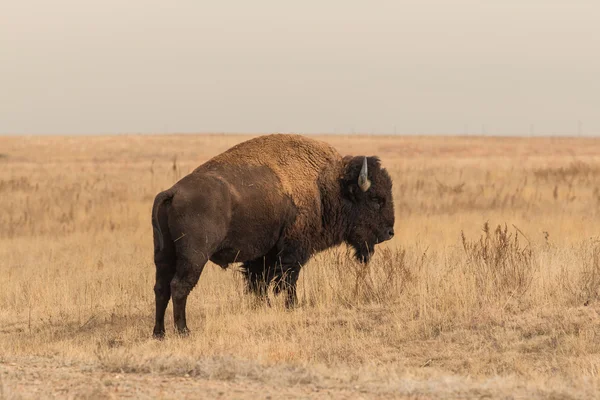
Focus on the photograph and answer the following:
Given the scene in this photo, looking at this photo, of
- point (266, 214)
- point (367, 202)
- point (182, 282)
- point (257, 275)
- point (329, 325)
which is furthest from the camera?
point (367, 202)

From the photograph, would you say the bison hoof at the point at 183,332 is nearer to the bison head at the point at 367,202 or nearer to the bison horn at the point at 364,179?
the bison head at the point at 367,202

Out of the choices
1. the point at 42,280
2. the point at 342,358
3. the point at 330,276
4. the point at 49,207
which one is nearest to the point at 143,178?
the point at 49,207

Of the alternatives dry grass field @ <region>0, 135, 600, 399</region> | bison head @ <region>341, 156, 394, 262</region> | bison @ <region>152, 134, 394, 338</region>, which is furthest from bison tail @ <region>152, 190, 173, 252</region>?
bison head @ <region>341, 156, 394, 262</region>

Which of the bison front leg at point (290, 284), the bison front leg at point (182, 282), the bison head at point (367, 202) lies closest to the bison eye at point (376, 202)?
the bison head at point (367, 202)

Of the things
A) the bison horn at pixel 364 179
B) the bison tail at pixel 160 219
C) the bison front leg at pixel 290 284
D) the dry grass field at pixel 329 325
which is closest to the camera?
the dry grass field at pixel 329 325

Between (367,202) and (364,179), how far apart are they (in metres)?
0.38

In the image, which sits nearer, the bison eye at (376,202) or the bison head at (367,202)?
the bison head at (367,202)

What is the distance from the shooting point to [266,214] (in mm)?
9297

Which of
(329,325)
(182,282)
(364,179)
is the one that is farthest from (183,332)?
(364,179)

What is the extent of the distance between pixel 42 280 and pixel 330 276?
4.11 meters

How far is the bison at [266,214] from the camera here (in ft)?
27.8

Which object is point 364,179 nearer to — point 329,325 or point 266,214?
point 266,214

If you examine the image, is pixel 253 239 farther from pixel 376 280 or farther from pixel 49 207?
pixel 49 207

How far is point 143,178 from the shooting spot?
2666 cm
